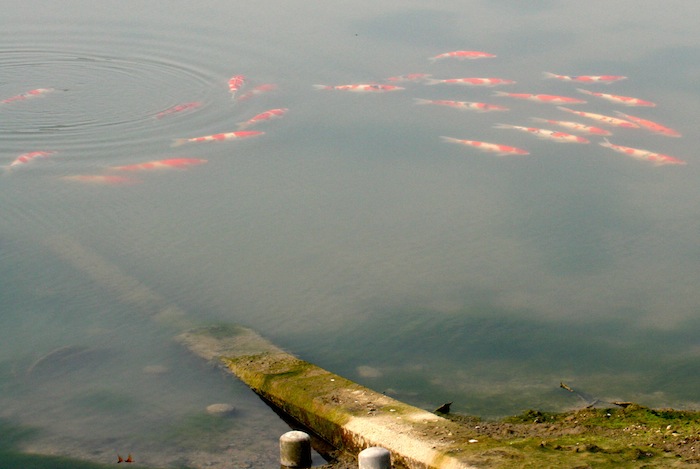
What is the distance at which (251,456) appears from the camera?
5.92 meters

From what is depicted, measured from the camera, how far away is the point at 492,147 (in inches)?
453

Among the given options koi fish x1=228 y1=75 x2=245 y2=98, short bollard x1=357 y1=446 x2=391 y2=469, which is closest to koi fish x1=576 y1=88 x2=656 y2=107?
koi fish x1=228 y1=75 x2=245 y2=98

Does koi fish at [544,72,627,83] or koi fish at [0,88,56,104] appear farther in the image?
koi fish at [544,72,627,83]

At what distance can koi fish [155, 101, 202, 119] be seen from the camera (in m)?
12.1

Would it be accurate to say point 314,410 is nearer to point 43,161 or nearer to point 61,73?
point 43,161

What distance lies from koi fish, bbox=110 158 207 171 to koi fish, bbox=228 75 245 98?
2.21 m

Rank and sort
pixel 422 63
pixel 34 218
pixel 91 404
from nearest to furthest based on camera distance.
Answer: pixel 91 404
pixel 34 218
pixel 422 63

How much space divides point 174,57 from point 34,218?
17.2 ft

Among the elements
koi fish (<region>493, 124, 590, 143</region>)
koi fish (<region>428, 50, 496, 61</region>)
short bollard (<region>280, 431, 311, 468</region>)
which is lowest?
short bollard (<region>280, 431, 311, 468</region>)

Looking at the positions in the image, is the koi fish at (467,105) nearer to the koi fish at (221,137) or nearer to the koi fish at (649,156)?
the koi fish at (649,156)

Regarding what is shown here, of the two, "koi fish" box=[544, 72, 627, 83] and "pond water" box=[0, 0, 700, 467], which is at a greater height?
"koi fish" box=[544, 72, 627, 83]

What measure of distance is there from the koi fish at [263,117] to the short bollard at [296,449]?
6.85m

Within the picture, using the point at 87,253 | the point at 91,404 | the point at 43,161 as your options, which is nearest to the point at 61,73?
the point at 43,161

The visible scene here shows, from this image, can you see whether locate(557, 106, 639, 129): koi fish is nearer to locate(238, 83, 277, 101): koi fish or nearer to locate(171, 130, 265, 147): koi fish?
locate(238, 83, 277, 101): koi fish
